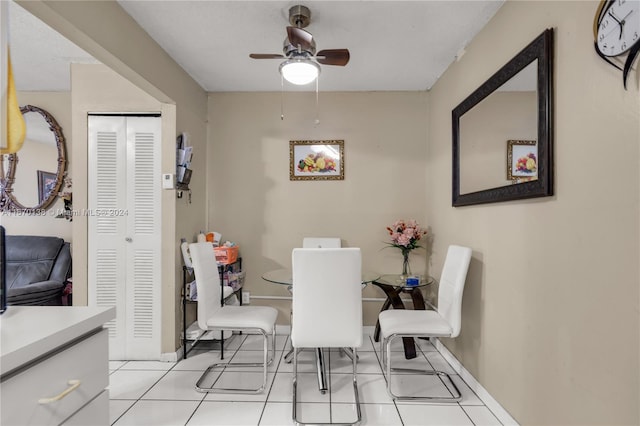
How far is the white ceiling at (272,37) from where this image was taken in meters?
2.06

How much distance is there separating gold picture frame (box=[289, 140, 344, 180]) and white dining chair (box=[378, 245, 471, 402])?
1.50 metres

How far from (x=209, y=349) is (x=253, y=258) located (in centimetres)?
95

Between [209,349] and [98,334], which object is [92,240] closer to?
[209,349]

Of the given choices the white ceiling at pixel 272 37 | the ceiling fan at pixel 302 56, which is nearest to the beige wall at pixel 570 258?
the white ceiling at pixel 272 37

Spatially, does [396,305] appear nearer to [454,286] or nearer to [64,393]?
[454,286]

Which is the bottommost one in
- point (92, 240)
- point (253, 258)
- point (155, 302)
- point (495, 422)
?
point (495, 422)

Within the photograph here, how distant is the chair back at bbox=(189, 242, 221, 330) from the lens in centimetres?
232

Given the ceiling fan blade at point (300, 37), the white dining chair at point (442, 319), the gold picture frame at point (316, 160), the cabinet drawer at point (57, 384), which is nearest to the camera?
the cabinet drawer at point (57, 384)

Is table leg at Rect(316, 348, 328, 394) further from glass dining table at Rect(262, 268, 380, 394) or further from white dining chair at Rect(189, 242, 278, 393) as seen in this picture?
white dining chair at Rect(189, 242, 278, 393)

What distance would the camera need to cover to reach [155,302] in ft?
8.91

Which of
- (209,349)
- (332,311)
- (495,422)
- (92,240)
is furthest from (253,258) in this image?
(495,422)

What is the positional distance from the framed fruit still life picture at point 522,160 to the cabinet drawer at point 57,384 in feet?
6.56

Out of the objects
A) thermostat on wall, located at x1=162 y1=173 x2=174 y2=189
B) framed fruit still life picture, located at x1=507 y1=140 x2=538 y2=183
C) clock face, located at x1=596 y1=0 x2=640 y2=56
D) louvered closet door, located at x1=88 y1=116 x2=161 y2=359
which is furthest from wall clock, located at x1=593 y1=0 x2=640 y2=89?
louvered closet door, located at x1=88 y1=116 x2=161 y2=359

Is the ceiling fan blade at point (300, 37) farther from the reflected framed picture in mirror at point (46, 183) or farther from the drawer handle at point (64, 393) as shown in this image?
the reflected framed picture in mirror at point (46, 183)
